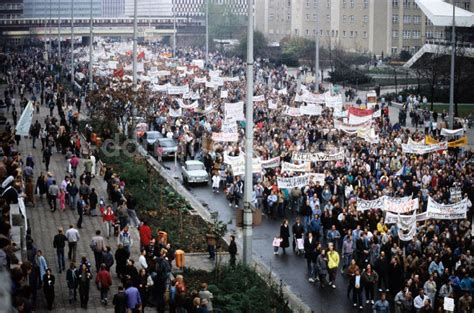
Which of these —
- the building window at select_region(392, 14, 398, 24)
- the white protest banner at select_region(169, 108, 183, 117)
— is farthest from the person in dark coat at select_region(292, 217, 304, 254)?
the building window at select_region(392, 14, 398, 24)

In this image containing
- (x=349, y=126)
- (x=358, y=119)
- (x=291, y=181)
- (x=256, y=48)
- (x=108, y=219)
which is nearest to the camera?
(x=108, y=219)

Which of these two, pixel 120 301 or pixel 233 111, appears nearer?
pixel 120 301

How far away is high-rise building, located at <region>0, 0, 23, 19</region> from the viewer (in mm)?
175500

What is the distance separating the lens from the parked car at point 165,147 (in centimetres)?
4422

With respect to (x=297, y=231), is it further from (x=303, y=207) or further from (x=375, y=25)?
(x=375, y=25)

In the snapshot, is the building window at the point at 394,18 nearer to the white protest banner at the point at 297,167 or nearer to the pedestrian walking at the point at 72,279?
the white protest banner at the point at 297,167

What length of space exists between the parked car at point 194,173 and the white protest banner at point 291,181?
786 centimetres

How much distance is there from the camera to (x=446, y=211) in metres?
25.5

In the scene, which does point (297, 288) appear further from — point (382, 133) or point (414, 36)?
point (414, 36)

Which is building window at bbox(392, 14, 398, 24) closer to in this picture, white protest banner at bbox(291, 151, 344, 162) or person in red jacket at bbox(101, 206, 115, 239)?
white protest banner at bbox(291, 151, 344, 162)

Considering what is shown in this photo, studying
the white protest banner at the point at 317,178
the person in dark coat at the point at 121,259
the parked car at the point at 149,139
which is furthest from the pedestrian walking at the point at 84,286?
the parked car at the point at 149,139

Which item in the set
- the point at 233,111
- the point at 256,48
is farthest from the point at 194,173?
the point at 256,48

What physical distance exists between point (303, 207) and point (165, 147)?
52.2ft

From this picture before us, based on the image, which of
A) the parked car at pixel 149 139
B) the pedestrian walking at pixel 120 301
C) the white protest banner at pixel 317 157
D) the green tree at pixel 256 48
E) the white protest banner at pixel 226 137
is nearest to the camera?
the pedestrian walking at pixel 120 301
